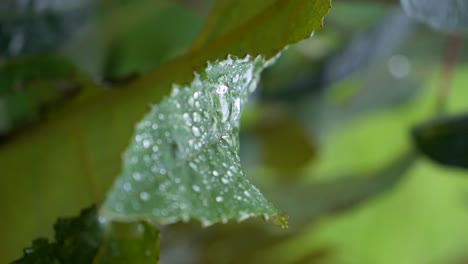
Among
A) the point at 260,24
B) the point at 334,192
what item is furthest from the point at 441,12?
the point at 334,192

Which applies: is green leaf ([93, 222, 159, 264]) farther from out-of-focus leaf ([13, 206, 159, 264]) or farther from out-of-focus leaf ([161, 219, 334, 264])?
out-of-focus leaf ([161, 219, 334, 264])

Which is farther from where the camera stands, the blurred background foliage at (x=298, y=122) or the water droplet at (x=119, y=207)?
the blurred background foliage at (x=298, y=122)

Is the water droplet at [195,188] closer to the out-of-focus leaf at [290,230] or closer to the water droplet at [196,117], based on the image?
the water droplet at [196,117]

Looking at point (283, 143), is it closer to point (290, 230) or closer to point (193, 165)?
point (290, 230)

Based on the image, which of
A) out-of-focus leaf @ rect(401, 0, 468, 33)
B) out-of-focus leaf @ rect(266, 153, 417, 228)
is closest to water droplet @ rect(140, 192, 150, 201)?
out-of-focus leaf @ rect(401, 0, 468, 33)

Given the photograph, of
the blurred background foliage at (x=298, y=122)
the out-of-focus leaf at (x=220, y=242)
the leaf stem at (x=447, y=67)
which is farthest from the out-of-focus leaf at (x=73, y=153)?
the leaf stem at (x=447, y=67)

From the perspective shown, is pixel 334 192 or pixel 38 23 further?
pixel 334 192
